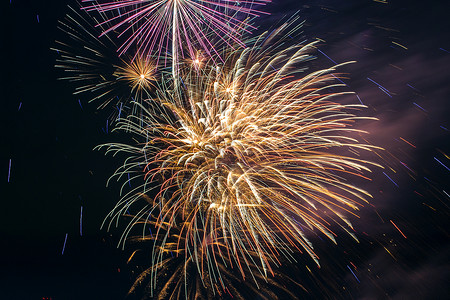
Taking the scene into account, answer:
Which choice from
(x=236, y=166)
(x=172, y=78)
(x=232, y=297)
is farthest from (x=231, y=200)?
(x=232, y=297)

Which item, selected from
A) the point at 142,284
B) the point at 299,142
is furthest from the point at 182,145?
the point at 142,284

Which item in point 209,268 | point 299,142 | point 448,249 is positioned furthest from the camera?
point 209,268

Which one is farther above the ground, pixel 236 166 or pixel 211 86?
pixel 211 86

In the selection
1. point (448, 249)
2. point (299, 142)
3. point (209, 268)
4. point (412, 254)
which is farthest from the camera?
point (209, 268)

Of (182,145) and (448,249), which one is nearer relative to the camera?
(182,145)

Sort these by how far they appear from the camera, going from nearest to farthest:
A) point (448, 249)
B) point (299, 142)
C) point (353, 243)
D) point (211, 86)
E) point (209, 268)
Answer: point (299, 142), point (211, 86), point (448, 249), point (353, 243), point (209, 268)

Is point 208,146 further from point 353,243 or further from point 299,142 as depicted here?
point 353,243

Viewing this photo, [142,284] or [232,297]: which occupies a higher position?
[142,284]

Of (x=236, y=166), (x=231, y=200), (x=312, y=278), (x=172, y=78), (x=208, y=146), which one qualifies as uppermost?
(x=172, y=78)

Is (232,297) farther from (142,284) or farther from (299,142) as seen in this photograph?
(299,142)
